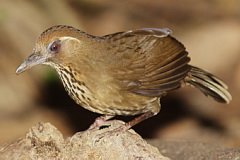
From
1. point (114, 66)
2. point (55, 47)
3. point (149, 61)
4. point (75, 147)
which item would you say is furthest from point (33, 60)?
point (149, 61)

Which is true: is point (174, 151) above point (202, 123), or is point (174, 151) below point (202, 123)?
above

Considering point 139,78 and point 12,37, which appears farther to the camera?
point 12,37

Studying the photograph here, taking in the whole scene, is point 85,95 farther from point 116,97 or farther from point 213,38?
point 213,38

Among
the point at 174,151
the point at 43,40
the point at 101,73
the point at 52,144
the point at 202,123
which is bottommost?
the point at 202,123

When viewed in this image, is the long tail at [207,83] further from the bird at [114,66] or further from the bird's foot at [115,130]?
the bird's foot at [115,130]

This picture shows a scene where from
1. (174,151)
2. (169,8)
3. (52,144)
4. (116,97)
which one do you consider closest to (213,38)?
(169,8)

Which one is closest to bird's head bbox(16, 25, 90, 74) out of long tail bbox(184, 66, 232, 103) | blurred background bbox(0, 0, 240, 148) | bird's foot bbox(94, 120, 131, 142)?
bird's foot bbox(94, 120, 131, 142)

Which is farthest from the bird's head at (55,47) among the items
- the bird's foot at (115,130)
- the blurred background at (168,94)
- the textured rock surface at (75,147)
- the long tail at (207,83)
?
the blurred background at (168,94)

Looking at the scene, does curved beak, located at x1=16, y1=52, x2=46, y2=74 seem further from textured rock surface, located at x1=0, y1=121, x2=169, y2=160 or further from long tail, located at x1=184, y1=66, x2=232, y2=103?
long tail, located at x1=184, y1=66, x2=232, y2=103
